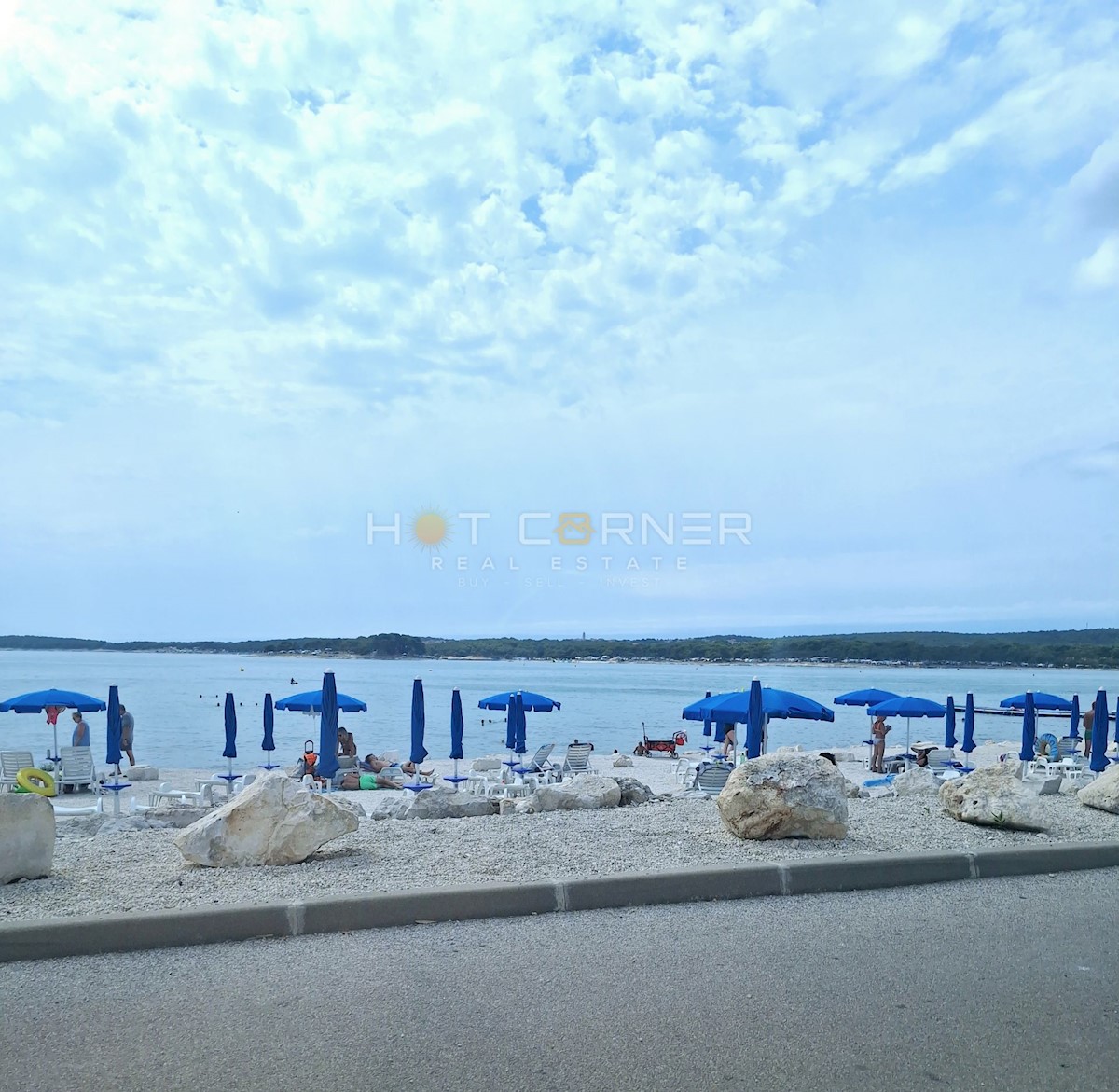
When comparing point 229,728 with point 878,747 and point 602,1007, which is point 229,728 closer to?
point 878,747

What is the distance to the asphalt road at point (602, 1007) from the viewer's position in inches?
132

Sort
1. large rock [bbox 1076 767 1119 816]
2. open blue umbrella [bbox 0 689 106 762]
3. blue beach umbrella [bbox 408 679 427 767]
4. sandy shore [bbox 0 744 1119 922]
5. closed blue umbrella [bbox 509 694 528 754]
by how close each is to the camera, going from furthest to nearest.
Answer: closed blue umbrella [bbox 509 694 528 754] → open blue umbrella [bbox 0 689 106 762] → blue beach umbrella [bbox 408 679 427 767] → large rock [bbox 1076 767 1119 816] → sandy shore [bbox 0 744 1119 922]

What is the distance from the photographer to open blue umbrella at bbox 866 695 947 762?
22203 millimetres

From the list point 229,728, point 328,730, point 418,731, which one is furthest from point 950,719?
point 229,728

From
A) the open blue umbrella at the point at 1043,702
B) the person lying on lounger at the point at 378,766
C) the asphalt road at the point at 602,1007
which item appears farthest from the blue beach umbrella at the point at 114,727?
the open blue umbrella at the point at 1043,702

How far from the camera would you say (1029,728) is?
2295 centimetres

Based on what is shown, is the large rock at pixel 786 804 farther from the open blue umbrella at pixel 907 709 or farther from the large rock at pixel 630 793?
the open blue umbrella at pixel 907 709

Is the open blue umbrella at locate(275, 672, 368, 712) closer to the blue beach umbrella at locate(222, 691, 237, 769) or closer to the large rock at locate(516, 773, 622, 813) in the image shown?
the blue beach umbrella at locate(222, 691, 237, 769)

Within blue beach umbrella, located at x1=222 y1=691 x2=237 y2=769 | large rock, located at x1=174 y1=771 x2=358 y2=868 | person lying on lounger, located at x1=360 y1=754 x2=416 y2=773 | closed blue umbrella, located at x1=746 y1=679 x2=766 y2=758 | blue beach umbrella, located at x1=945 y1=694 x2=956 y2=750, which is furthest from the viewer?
blue beach umbrella, located at x1=945 y1=694 x2=956 y2=750

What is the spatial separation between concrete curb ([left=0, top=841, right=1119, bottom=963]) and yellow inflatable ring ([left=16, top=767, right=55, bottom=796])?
9619 mm

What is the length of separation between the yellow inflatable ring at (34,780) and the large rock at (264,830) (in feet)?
26.9

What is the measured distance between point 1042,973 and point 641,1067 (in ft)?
6.92

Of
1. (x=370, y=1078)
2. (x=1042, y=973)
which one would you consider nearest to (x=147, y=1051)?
(x=370, y=1078)

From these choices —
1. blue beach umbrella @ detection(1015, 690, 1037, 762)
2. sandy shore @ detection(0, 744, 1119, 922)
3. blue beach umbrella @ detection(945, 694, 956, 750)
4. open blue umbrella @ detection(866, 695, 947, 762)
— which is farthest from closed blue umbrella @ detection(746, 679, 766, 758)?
blue beach umbrella @ detection(945, 694, 956, 750)
